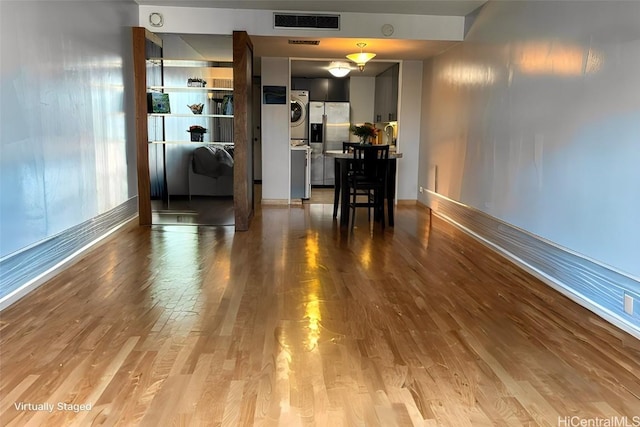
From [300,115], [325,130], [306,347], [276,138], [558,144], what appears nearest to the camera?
[306,347]

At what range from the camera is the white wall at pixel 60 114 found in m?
3.13

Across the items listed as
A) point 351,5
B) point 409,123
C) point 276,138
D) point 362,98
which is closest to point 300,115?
point 362,98

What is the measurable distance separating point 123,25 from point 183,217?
7.67 ft

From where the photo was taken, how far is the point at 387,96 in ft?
29.0

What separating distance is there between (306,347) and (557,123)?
2.67 meters

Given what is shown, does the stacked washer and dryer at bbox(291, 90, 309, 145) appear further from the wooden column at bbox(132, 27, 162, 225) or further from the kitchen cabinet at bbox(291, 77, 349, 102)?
the wooden column at bbox(132, 27, 162, 225)

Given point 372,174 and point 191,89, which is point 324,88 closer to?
point 372,174

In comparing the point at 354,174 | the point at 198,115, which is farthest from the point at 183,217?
the point at 354,174

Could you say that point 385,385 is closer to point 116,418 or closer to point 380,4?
point 116,418

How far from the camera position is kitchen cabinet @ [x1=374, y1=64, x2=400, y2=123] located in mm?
8195

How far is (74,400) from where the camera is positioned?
206 cm

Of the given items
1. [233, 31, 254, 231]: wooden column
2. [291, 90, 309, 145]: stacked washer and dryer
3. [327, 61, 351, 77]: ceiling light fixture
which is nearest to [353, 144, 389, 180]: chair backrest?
[233, 31, 254, 231]: wooden column

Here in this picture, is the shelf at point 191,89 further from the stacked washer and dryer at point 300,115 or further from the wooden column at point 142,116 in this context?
the stacked washer and dryer at point 300,115

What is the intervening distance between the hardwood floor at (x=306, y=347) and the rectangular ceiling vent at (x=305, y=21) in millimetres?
3016
